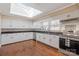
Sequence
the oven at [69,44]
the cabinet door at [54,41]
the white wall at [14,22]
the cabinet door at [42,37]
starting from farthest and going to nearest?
1. the cabinet door at [54,41]
2. the cabinet door at [42,37]
3. the oven at [69,44]
4. the white wall at [14,22]

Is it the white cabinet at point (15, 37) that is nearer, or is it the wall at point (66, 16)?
the white cabinet at point (15, 37)

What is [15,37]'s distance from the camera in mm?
1431

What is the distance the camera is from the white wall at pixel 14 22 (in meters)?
1.30

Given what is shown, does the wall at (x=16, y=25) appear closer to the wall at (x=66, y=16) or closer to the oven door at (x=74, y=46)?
the wall at (x=66, y=16)

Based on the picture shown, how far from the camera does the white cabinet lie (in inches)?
53.5

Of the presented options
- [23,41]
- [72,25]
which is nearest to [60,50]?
[72,25]

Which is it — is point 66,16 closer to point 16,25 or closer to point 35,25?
point 35,25

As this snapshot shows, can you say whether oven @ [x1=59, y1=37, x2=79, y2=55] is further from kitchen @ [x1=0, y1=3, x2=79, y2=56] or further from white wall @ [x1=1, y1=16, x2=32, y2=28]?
white wall @ [x1=1, y1=16, x2=32, y2=28]

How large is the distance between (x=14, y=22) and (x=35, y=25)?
0.46m

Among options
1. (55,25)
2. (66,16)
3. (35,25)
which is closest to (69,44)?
(55,25)

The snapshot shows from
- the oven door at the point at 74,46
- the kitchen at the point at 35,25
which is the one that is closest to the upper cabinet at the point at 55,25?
the kitchen at the point at 35,25

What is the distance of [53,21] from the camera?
1934 millimetres

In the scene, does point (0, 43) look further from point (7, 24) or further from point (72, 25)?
point (72, 25)

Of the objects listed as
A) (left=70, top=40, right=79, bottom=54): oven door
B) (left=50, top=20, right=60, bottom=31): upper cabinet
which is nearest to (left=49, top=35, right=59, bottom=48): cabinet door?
(left=50, top=20, right=60, bottom=31): upper cabinet
